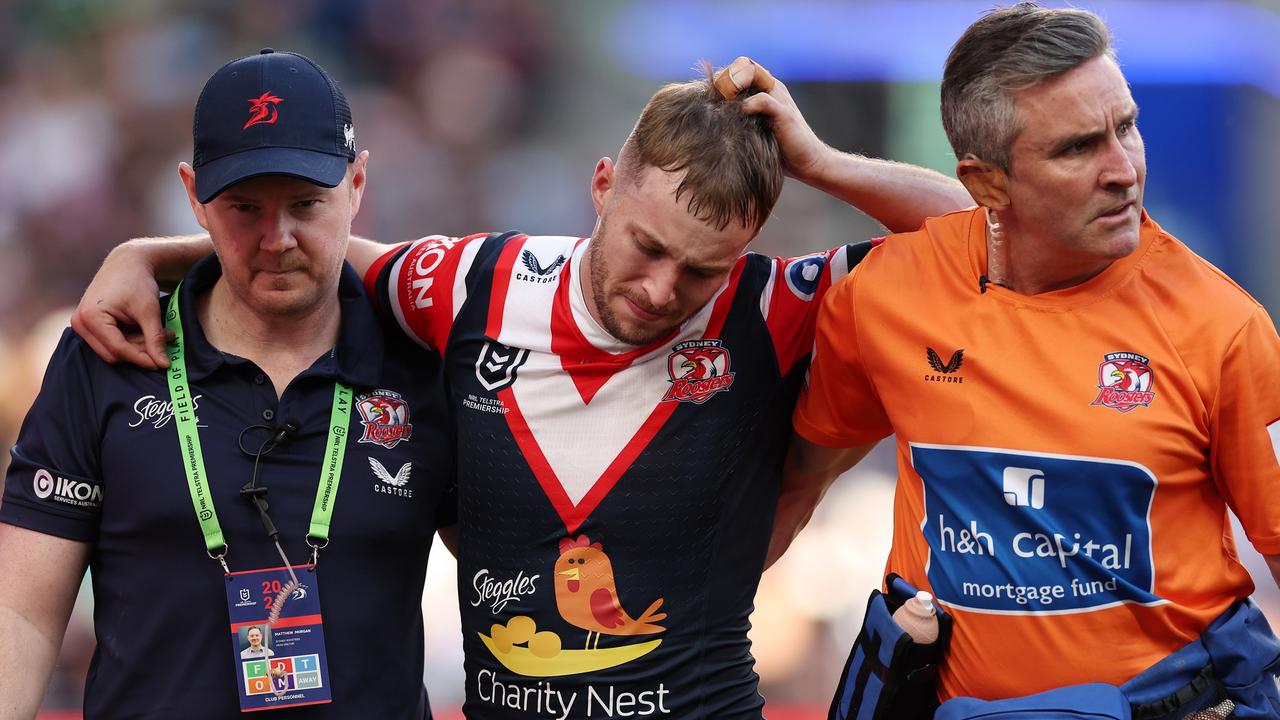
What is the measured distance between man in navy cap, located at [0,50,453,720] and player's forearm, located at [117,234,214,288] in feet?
0.72

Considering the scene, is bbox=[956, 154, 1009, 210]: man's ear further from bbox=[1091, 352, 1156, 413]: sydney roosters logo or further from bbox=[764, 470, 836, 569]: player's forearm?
bbox=[764, 470, 836, 569]: player's forearm

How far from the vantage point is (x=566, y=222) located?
7.75m

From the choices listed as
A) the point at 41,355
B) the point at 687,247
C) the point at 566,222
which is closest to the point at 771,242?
the point at 566,222

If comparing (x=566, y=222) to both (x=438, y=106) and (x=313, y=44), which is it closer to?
(x=438, y=106)

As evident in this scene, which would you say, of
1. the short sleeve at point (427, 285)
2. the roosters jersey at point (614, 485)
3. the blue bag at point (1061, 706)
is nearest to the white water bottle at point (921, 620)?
the blue bag at point (1061, 706)

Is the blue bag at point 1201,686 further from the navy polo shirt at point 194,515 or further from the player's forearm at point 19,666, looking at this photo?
the player's forearm at point 19,666

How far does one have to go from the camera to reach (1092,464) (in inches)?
92.4

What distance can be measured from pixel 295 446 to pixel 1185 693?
5.54ft

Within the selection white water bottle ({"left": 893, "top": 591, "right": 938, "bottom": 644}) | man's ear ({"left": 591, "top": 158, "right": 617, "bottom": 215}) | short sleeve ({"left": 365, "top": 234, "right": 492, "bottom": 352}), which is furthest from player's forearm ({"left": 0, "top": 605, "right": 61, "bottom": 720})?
white water bottle ({"left": 893, "top": 591, "right": 938, "bottom": 644})

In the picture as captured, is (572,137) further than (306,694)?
Yes

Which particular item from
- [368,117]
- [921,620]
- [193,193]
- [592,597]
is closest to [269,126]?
[193,193]

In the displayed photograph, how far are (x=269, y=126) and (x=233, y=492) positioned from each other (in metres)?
A: 0.70

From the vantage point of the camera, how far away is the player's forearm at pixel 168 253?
2.96 meters

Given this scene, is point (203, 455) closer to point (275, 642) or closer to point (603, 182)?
point (275, 642)
